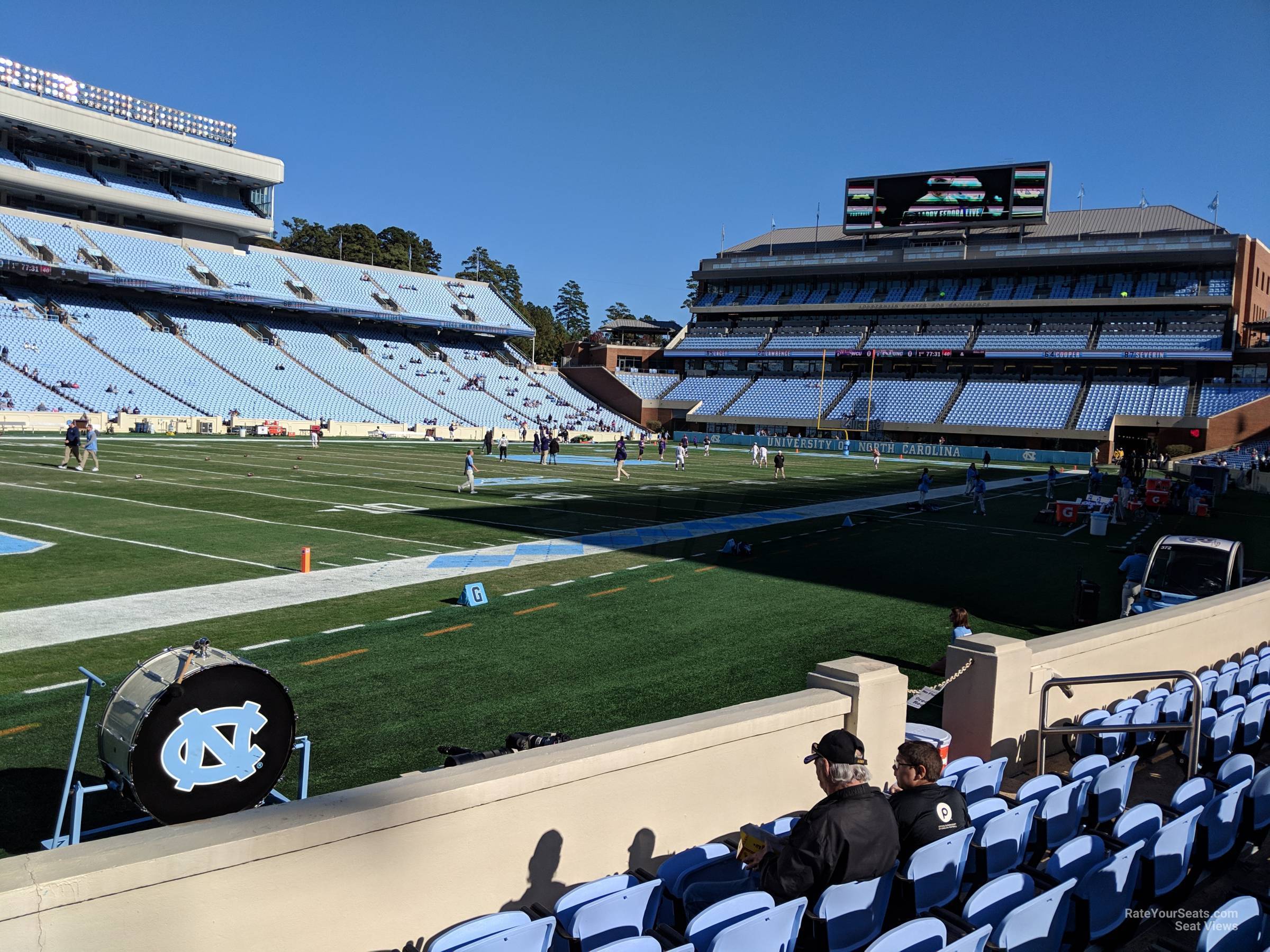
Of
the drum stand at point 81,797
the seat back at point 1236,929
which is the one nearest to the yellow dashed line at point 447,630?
the drum stand at point 81,797

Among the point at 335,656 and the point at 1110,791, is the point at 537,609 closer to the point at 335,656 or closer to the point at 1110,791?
the point at 335,656

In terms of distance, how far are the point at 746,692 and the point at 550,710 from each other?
7.53 ft

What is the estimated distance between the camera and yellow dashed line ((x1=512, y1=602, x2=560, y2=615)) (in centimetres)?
1455

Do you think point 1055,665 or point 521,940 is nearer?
point 521,940

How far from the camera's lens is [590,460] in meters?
49.4

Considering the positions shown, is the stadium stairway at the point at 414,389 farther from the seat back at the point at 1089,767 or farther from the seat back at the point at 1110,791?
the seat back at the point at 1110,791

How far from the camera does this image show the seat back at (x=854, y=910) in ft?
15.0

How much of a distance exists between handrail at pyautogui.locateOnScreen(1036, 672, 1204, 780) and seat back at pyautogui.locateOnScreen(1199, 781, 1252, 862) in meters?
0.89

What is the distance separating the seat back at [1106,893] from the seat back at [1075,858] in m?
0.08

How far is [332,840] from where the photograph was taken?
4422 mm

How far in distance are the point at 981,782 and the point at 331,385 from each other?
65.3 metres

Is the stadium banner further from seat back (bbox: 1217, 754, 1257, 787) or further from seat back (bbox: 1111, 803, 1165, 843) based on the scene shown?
seat back (bbox: 1111, 803, 1165, 843)

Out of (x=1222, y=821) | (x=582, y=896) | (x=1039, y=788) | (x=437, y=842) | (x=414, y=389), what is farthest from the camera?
(x=414, y=389)

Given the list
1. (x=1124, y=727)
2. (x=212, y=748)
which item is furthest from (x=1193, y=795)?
(x=212, y=748)
